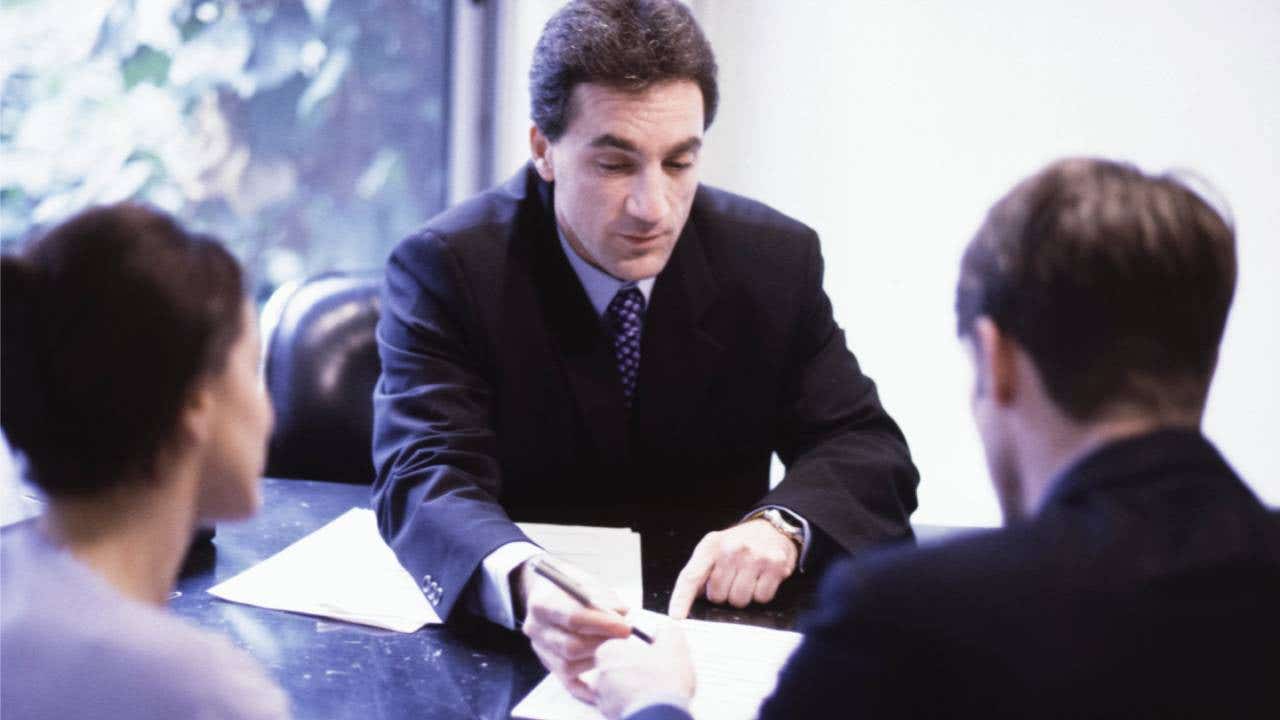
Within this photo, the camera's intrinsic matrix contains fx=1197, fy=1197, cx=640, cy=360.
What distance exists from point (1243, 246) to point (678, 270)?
1530 millimetres

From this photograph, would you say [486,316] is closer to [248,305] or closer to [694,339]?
[694,339]

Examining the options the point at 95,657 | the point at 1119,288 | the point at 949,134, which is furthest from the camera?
the point at 949,134

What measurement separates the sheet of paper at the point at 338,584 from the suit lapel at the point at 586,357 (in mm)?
407

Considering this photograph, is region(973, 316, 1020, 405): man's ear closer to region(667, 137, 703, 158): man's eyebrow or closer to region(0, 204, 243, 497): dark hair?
region(0, 204, 243, 497): dark hair

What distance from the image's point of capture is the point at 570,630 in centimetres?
123

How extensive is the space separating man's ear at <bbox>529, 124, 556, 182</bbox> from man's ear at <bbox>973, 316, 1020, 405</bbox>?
110 cm

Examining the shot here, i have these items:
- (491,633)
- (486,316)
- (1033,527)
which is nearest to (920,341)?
(486,316)

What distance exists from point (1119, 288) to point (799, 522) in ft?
2.75

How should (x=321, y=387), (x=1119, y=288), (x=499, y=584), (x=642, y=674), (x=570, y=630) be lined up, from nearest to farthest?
1. (x=1119, y=288)
2. (x=642, y=674)
3. (x=570, y=630)
4. (x=499, y=584)
5. (x=321, y=387)

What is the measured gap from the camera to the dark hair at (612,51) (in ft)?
Answer: 5.85

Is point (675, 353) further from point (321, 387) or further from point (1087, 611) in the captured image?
point (1087, 611)

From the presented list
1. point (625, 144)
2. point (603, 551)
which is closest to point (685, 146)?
point (625, 144)

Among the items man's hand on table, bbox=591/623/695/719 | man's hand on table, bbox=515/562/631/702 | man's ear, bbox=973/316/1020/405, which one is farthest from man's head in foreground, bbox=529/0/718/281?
man's ear, bbox=973/316/1020/405

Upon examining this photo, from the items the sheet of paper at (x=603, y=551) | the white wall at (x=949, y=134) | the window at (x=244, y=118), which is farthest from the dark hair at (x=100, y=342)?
the white wall at (x=949, y=134)
